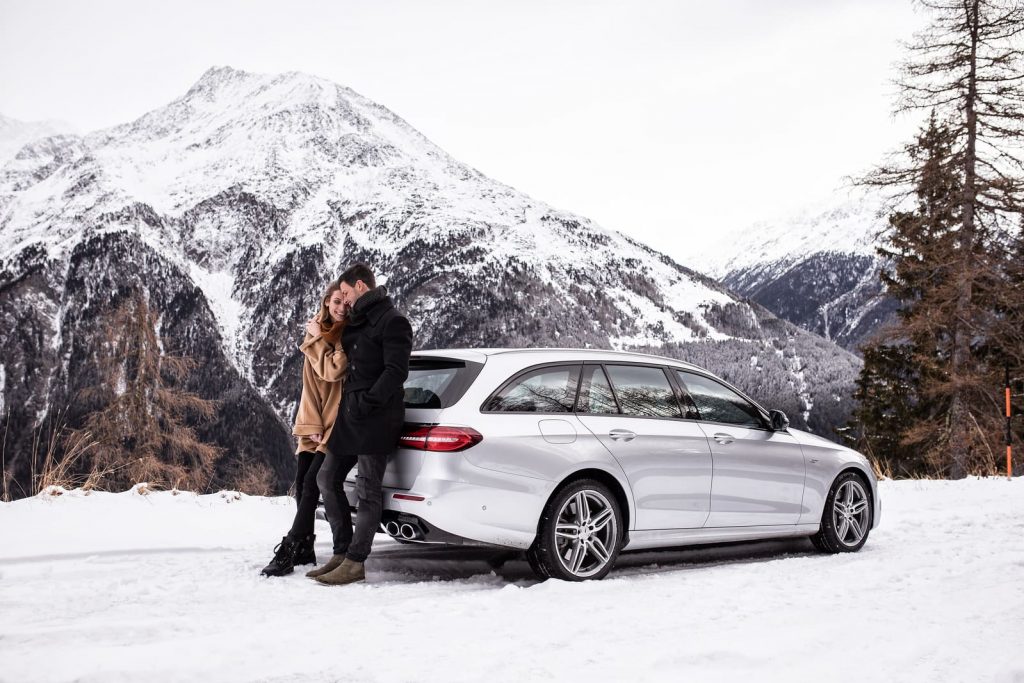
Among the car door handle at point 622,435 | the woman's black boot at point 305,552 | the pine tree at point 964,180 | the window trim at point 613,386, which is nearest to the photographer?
the window trim at point 613,386

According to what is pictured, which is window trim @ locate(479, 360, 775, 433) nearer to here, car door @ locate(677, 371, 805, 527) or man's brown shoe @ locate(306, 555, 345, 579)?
car door @ locate(677, 371, 805, 527)

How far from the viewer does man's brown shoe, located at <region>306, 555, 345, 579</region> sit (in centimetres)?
559

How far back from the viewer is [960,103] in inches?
838

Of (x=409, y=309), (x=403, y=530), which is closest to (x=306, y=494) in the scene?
(x=403, y=530)

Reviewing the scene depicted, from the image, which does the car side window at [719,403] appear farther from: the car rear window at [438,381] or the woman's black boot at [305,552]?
the woman's black boot at [305,552]

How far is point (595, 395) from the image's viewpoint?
5988 mm

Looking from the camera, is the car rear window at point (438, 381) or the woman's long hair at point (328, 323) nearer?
the car rear window at point (438, 381)

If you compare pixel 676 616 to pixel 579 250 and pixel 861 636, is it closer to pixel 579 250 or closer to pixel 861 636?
pixel 861 636

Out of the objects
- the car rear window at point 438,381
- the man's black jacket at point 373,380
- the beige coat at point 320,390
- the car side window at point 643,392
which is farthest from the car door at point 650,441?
the beige coat at point 320,390

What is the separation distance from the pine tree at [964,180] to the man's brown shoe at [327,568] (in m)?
17.8

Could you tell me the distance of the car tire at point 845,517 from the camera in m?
6.94

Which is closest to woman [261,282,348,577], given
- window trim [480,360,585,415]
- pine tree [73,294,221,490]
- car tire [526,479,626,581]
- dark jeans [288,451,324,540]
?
dark jeans [288,451,324,540]

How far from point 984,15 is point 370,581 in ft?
71.5

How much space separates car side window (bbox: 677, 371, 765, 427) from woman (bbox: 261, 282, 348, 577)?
2464 mm
